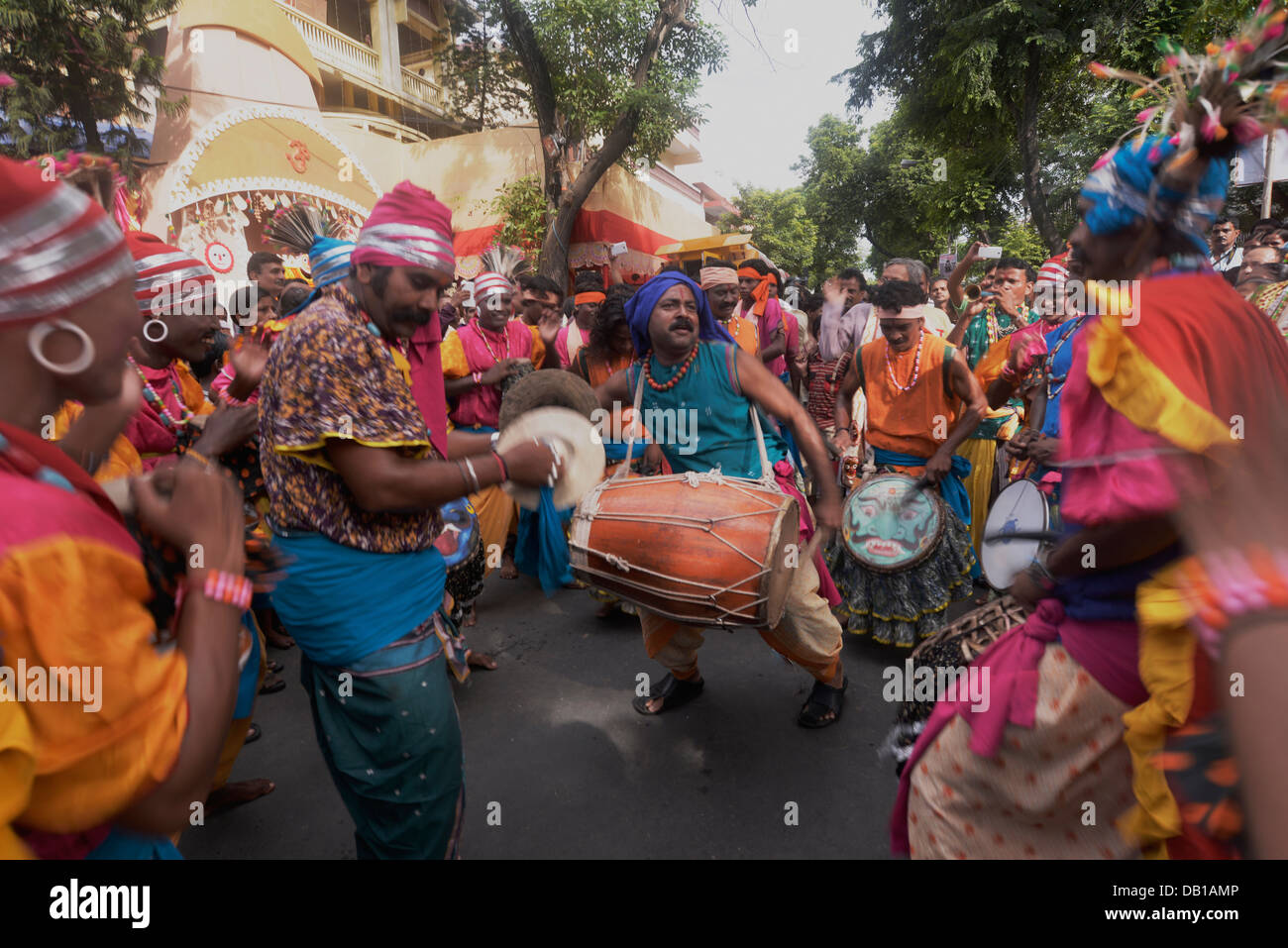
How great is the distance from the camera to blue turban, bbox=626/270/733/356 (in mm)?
3297

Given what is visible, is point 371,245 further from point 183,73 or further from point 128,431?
point 183,73

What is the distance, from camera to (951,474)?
448cm

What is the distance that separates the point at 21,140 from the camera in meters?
10.9

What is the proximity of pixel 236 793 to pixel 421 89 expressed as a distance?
2354 centimetres

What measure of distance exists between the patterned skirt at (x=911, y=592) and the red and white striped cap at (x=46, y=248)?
3.95 meters

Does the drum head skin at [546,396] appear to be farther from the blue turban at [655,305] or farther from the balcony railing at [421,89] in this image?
the balcony railing at [421,89]

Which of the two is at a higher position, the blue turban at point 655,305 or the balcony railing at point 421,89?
the balcony railing at point 421,89

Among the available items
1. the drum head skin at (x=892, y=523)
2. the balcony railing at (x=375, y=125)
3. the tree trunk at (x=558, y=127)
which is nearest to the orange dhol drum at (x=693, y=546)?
the drum head skin at (x=892, y=523)

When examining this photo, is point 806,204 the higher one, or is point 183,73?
point 806,204

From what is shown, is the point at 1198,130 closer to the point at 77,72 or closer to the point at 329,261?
the point at 329,261

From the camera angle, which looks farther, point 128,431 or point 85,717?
point 128,431

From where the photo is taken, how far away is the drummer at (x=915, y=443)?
421 cm

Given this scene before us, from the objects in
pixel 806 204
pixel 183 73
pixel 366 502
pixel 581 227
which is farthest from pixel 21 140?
pixel 806 204
